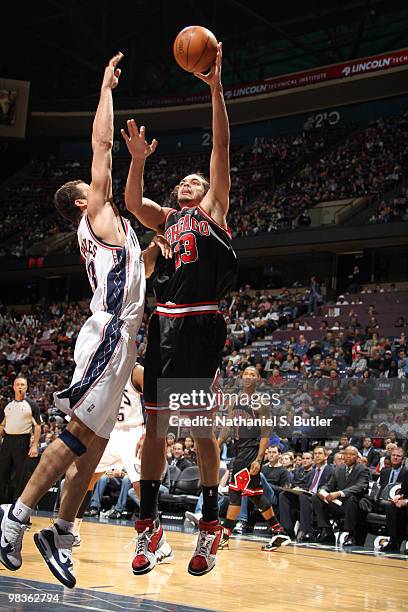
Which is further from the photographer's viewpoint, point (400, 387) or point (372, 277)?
point (372, 277)

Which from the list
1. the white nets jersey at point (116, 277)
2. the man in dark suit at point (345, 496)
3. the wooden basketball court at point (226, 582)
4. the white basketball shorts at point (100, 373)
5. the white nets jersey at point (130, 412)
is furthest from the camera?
the man in dark suit at point (345, 496)

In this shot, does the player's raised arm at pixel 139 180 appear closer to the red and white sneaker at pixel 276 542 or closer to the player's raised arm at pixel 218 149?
the player's raised arm at pixel 218 149

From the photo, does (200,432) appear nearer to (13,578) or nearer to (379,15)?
(13,578)

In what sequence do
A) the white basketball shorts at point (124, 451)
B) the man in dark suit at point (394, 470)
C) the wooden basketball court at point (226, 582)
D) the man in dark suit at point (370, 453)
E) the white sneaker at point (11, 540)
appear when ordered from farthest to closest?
1. the man in dark suit at point (370, 453)
2. the man in dark suit at point (394, 470)
3. the white basketball shorts at point (124, 451)
4. the wooden basketball court at point (226, 582)
5. the white sneaker at point (11, 540)

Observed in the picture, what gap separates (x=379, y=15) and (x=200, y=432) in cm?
2708

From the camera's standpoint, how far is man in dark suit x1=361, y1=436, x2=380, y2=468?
37.1 feet

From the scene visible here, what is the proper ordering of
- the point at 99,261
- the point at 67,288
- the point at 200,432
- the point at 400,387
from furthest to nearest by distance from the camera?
the point at 67,288 < the point at 400,387 < the point at 200,432 < the point at 99,261

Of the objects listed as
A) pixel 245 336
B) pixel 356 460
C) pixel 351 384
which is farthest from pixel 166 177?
pixel 356 460

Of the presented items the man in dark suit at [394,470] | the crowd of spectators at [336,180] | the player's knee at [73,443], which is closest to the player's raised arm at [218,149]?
the player's knee at [73,443]

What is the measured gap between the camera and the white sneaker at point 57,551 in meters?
4.07

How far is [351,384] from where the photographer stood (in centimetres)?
1340

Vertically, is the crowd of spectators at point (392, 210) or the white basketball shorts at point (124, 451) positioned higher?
the crowd of spectators at point (392, 210)

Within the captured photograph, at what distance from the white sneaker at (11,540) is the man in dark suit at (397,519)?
5980 millimetres

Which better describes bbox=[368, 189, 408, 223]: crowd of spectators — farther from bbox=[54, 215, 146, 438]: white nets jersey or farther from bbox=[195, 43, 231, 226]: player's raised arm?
bbox=[54, 215, 146, 438]: white nets jersey
